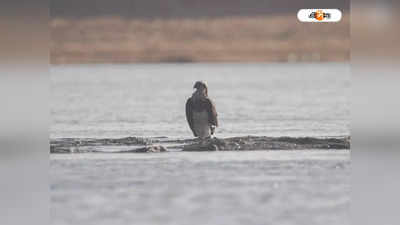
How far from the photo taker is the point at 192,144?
27.4ft

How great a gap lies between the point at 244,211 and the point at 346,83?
51.3ft

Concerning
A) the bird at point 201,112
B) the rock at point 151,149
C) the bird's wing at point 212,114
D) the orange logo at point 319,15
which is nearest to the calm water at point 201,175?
the rock at point 151,149

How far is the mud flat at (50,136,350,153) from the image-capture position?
319 inches

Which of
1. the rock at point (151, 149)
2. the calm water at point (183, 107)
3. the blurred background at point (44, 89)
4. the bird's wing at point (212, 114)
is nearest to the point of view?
the blurred background at point (44, 89)

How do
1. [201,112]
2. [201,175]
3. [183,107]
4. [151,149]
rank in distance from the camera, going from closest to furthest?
[201,175] → [151,149] → [201,112] → [183,107]

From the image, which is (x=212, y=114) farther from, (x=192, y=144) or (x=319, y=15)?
(x=319, y=15)

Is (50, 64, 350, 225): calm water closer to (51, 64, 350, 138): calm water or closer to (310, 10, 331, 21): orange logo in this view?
(51, 64, 350, 138): calm water

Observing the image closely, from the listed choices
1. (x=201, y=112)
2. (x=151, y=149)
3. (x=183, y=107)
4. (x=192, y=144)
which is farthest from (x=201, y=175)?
(x=183, y=107)

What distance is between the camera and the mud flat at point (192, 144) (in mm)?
8102

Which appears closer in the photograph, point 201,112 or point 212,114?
point 212,114

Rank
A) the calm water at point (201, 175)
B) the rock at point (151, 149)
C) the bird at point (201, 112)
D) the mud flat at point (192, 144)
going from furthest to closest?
the bird at point (201, 112), the mud flat at point (192, 144), the rock at point (151, 149), the calm water at point (201, 175)

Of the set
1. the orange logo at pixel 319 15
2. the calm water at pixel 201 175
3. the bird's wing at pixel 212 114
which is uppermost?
the orange logo at pixel 319 15

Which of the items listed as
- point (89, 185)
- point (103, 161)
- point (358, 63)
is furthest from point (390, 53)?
point (103, 161)

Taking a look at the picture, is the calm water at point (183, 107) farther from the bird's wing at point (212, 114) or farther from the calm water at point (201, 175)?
the bird's wing at point (212, 114)
